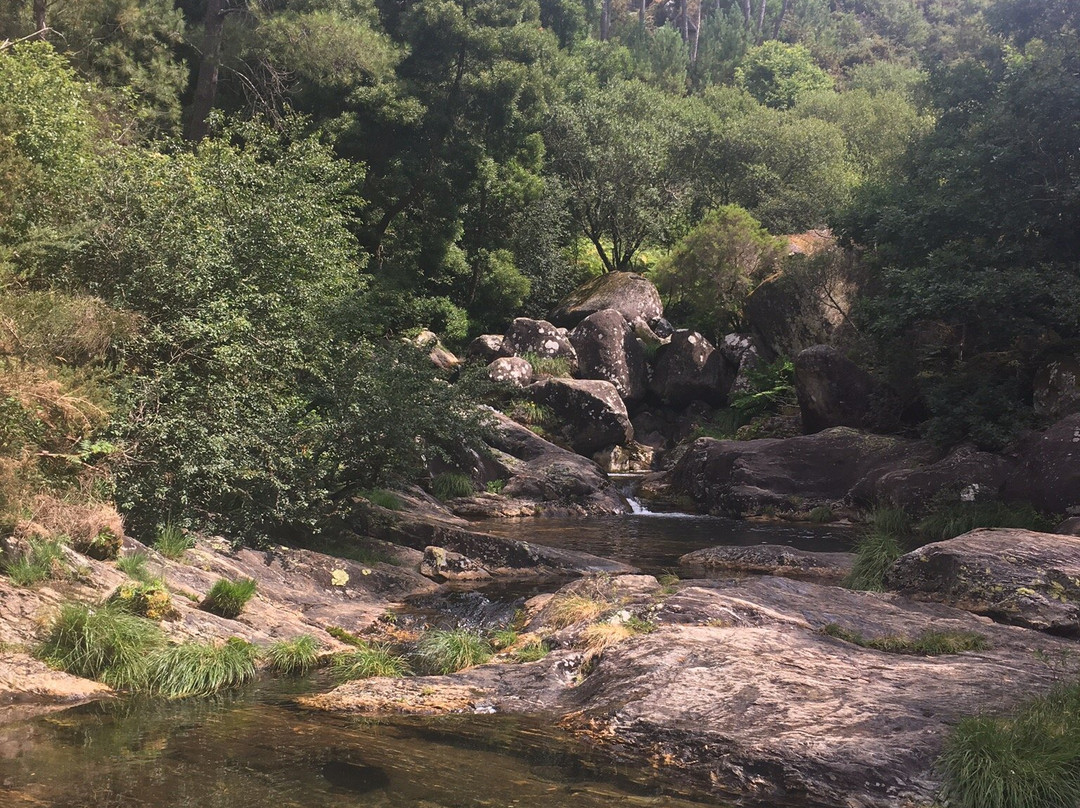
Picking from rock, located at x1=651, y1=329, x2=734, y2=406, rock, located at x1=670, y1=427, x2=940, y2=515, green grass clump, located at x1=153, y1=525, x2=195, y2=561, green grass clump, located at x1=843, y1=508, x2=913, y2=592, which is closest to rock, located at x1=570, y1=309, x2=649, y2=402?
rock, located at x1=651, y1=329, x2=734, y2=406

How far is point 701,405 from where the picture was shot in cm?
3309

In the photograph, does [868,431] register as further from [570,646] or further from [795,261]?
[570,646]

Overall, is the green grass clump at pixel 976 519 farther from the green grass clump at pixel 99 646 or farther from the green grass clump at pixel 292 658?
the green grass clump at pixel 99 646


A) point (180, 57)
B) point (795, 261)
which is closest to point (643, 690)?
point (795, 261)

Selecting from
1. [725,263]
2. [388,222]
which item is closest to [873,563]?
[725,263]

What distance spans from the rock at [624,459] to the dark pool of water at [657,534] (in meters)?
7.17

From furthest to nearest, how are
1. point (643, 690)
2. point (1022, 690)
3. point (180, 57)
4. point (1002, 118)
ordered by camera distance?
1. point (180, 57)
2. point (1002, 118)
3. point (643, 690)
4. point (1022, 690)

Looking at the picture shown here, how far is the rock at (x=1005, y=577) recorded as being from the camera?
9.58 m

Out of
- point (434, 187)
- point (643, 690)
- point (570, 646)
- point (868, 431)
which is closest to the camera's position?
point (643, 690)

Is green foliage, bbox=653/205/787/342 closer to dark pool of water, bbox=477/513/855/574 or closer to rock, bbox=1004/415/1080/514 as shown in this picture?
dark pool of water, bbox=477/513/855/574

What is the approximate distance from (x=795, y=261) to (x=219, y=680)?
87.1ft

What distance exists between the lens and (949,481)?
1892cm

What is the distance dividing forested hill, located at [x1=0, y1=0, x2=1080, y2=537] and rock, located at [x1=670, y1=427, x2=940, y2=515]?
1658 mm

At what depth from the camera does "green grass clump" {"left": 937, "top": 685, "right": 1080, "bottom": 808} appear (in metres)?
5.08
